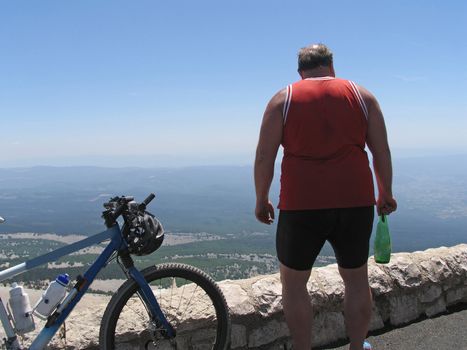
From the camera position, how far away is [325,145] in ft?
8.18

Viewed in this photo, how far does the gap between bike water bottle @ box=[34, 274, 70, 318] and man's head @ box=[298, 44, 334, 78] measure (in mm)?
2009

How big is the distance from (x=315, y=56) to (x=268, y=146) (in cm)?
65

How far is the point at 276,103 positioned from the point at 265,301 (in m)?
1.72

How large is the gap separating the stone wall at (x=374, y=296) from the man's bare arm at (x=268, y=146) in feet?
3.55

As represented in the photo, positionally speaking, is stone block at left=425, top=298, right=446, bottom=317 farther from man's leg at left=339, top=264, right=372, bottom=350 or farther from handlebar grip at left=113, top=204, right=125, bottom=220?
handlebar grip at left=113, top=204, right=125, bottom=220

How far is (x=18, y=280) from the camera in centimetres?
275

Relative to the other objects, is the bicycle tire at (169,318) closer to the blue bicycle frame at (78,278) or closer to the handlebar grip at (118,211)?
the blue bicycle frame at (78,278)

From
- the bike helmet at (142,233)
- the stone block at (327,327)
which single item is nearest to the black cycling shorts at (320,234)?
the bike helmet at (142,233)

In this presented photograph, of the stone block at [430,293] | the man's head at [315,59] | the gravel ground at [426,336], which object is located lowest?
the gravel ground at [426,336]

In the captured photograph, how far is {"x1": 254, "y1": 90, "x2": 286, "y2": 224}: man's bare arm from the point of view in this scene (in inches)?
101

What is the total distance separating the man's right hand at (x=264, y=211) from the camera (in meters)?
2.76

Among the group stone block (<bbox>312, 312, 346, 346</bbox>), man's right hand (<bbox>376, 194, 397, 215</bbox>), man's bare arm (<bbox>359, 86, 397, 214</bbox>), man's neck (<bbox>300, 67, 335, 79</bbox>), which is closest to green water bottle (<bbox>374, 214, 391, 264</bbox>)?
man's right hand (<bbox>376, 194, 397, 215</bbox>)

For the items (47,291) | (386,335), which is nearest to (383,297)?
(386,335)

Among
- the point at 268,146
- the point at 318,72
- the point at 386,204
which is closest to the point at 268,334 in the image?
the point at 386,204
